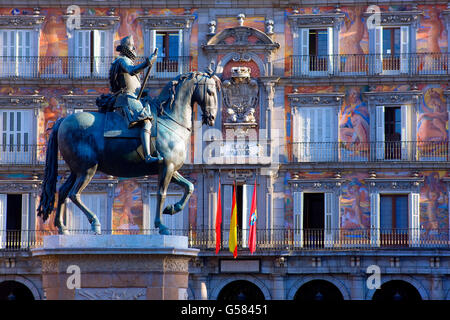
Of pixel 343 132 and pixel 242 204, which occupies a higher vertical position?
pixel 343 132

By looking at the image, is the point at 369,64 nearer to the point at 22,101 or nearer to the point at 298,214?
the point at 298,214

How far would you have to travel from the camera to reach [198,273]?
1724 inches

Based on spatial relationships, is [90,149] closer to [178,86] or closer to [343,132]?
[178,86]

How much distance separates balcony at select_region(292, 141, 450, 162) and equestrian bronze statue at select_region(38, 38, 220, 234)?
2316 centimetres

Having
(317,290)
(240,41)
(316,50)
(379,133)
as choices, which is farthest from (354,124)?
(317,290)

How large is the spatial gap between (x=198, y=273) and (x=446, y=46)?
12717 mm

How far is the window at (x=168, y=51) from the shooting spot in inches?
1758

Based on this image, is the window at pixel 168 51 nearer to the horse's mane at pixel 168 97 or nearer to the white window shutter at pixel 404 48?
the white window shutter at pixel 404 48

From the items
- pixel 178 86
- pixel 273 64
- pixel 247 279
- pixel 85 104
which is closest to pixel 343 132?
pixel 273 64

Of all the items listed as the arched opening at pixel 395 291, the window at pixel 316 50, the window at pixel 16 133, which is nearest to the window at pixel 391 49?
the window at pixel 316 50

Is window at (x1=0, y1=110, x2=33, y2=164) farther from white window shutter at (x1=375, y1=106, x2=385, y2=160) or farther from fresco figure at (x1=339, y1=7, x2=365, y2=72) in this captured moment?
white window shutter at (x1=375, y1=106, x2=385, y2=160)

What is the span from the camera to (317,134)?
144 ft

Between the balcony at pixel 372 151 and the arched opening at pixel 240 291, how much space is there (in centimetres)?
512

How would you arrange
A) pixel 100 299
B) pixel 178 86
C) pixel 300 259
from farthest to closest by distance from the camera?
pixel 300 259
pixel 178 86
pixel 100 299
